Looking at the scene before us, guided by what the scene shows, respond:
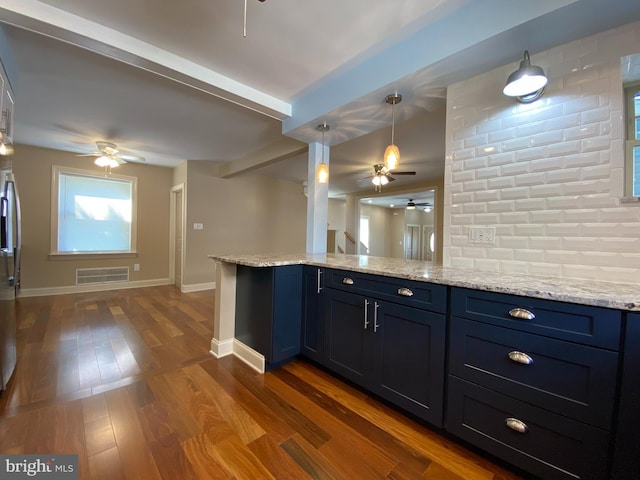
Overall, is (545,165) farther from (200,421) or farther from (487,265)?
(200,421)

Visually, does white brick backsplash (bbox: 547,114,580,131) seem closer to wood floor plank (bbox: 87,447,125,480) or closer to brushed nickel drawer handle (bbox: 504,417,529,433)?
brushed nickel drawer handle (bbox: 504,417,529,433)

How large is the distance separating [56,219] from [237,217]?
112 inches

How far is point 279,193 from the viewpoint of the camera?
6.12 metres

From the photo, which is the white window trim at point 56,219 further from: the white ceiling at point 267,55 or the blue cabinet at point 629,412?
the blue cabinet at point 629,412

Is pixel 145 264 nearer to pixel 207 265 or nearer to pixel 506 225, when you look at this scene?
pixel 207 265

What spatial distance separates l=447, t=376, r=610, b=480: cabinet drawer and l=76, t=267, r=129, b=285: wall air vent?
5.64 metres

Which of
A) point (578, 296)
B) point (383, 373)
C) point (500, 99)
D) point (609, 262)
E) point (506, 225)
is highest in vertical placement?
point (500, 99)

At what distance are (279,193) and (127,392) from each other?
4.87 m

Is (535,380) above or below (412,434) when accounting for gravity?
above

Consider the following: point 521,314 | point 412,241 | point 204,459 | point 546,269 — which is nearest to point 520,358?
point 521,314

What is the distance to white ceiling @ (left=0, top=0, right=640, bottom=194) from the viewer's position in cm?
144

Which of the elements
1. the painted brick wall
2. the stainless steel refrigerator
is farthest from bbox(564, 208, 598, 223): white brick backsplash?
the stainless steel refrigerator

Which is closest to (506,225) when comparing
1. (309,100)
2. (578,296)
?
(578,296)

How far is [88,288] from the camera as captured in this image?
457 centimetres
